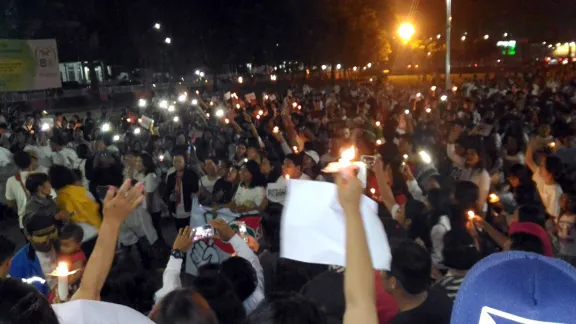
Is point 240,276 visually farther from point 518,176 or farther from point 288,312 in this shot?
point 518,176

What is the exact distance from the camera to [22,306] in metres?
1.37

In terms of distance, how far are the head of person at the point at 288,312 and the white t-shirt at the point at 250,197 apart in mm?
4094

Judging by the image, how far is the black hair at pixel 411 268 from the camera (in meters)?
3.03

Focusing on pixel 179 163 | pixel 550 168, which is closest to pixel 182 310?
pixel 550 168

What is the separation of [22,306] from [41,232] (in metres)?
3.26

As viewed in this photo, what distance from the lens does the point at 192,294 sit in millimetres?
2746

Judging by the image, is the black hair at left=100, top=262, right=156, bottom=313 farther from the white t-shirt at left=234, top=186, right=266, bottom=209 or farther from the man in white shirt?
the man in white shirt

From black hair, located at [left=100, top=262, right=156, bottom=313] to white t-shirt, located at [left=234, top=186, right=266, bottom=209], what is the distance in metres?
3.06

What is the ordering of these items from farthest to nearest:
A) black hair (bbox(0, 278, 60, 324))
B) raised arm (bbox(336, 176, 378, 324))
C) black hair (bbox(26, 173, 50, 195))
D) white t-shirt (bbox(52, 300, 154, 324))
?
black hair (bbox(26, 173, 50, 195))
raised arm (bbox(336, 176, 378, 324))
white t-shirt (bbox(52, 300, 154, 324))
black hair (bbox(0, 278, 60, 324))

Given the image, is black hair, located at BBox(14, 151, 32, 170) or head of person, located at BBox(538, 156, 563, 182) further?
black hair, located at BBox(14, 151, 32, 170)

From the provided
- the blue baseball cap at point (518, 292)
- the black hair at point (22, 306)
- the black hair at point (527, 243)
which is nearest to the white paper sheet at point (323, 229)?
the blue baseball cap at point (518, 292)

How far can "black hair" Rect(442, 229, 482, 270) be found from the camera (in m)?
3.79

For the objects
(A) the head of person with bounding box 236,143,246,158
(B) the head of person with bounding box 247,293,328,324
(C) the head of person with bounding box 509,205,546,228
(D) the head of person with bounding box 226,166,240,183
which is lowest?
(C) the head of person with bounding box 509,205,546,228

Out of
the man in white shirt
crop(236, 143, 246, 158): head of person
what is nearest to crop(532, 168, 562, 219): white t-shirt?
crop(236, 143, 246, 158): head of person
